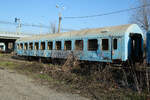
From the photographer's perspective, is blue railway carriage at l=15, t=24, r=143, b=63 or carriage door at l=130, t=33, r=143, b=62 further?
carriage door at l=130, t=33, r=143, b=62

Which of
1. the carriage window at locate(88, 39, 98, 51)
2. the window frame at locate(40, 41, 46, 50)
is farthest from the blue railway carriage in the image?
the window frame at locate(40, 41, 46, 50)

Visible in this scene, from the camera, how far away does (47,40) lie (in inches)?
703

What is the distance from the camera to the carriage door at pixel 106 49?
11633 mm

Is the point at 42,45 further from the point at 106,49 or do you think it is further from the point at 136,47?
the point at 136,47

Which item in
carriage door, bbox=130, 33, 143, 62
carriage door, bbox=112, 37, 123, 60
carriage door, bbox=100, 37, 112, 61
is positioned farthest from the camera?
carriage door, bbox=130, 33, 143, 62

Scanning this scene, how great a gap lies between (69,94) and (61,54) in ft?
30.5

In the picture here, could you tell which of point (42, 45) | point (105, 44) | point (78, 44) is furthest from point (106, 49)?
point (42, 45)

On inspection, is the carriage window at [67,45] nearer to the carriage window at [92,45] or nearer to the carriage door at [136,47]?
the carriage window at [92,45]

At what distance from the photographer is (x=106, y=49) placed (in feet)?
39.4

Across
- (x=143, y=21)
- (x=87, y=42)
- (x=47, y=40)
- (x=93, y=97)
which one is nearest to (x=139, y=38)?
(x=87, y=42)

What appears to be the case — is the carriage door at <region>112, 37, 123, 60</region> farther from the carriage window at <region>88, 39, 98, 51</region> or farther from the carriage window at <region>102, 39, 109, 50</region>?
the carriage window at <region>88, 39, 98, 51</region>

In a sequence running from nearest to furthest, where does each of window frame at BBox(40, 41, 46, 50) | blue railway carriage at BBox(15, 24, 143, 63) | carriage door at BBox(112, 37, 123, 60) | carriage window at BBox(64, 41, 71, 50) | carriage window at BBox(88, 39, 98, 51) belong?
carriage door at BBox(112, 37, 123, 60), blue railway carriage at BBox(15, 24, 143, 63), carriage window at BBox(88, 39, 98, 51), carriage window at BBox(64, 41, 71, 50), window frame at BBox(40, 41, 46, 50)

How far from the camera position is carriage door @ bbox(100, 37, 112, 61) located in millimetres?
11633

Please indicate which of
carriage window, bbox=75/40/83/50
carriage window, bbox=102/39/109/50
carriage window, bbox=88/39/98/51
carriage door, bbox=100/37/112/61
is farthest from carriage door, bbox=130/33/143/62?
carriage window, bbox=75/40/83/50
